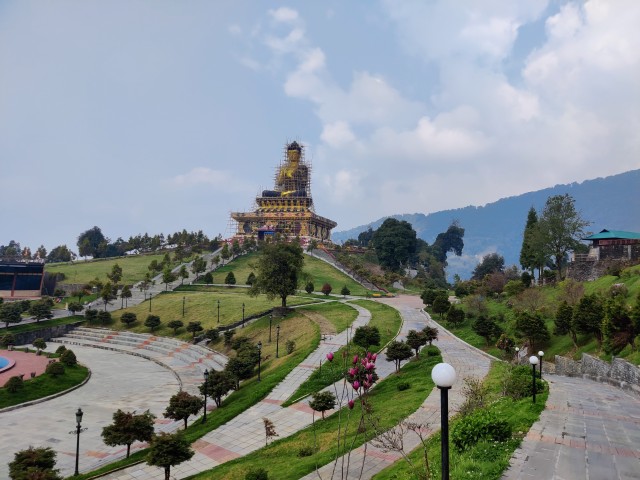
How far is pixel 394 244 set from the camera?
82.9 metres

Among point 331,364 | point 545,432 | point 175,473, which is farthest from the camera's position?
point 331,364

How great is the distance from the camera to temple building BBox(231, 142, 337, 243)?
112250mm

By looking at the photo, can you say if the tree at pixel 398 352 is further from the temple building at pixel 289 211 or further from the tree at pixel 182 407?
the temple building at pixel 289 211

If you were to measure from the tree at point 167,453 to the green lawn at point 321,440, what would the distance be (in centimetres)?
130

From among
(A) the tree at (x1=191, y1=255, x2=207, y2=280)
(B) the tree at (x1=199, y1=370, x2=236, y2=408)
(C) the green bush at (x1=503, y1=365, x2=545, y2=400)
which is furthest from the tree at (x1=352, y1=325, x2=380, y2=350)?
(A) the tree at (x1=191, y1=255, x2=207, y2=280)

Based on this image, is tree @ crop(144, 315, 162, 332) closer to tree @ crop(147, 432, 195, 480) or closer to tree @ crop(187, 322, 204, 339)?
tree @ crop(187, 322, 204, 339)

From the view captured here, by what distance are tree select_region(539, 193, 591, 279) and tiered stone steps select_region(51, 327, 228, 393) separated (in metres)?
36.0

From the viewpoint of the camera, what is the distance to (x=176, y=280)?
7438 centimetres

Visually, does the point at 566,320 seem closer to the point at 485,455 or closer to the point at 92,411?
the point at 485,455

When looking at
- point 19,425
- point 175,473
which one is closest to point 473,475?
point 175,473

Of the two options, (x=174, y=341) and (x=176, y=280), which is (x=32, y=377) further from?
(x=176, y=280)

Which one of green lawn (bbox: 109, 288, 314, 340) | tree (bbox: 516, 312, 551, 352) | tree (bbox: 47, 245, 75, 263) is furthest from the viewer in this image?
tree (bbox: 47, 245, 75, 263)

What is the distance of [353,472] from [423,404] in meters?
7.36

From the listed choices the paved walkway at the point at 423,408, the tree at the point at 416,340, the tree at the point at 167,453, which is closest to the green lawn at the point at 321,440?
the paved walkway at the point at 423,408
